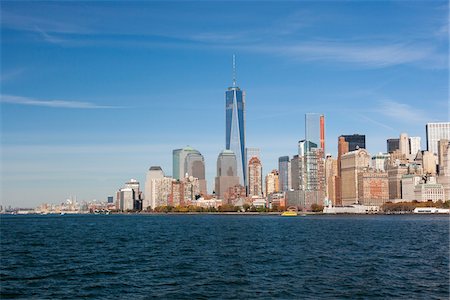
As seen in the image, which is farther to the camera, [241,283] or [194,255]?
[194,255]

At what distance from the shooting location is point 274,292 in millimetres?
38531

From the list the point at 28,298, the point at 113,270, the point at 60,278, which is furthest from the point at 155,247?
the point at 28,298

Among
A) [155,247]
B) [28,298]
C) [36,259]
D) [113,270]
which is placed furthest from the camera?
[155,247]

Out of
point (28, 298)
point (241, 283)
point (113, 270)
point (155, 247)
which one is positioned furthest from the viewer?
point (155, 247)

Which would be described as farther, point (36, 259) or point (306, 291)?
point (36, 259)

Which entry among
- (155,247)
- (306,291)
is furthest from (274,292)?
(155,247)

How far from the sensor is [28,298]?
121 ft

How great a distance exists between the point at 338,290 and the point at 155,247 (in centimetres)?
3744

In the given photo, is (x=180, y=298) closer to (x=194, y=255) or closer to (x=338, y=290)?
(x=338, y=290)

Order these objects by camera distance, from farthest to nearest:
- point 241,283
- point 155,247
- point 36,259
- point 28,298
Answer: point 155,247 < point 36,259 < point 241,283 < point 28,298

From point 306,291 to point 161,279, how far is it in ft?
38.8

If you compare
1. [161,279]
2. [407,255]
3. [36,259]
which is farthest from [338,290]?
[36,259]

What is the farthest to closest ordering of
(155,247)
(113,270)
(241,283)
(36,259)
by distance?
1. (155,247)
2. (36,259)
3. (113,270)
4. (241,283)

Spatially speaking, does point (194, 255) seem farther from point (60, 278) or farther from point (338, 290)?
point (338, 290)
